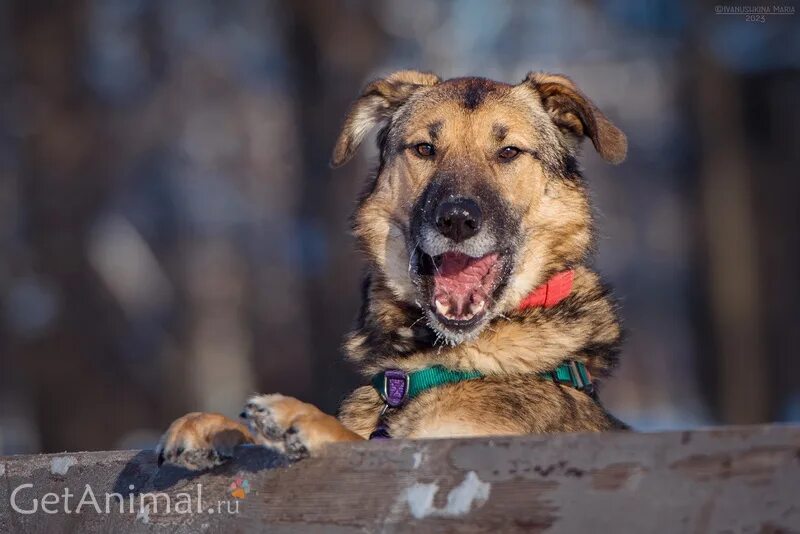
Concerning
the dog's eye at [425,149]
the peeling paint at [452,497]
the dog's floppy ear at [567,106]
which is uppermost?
the dog's floppy ear at [567,106]

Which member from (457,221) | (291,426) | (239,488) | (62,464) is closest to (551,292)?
(457,221)

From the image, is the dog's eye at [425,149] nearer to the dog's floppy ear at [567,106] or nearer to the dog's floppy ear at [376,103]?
the dog's floppy ear at [376,103]

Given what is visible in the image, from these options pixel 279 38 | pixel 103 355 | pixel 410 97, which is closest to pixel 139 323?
pixel 103 355

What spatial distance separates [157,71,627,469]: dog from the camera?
4207mm

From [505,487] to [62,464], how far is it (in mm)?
1506

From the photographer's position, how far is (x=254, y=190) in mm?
18359

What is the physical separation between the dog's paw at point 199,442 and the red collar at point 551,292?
1484mm

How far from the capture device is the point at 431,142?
5.00 metres

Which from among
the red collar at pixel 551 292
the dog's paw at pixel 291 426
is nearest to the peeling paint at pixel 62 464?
the dog's paw at pixel 291 426

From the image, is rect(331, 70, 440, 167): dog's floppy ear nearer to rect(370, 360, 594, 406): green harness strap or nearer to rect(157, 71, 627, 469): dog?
rect(157, 71, 627, 469): dog

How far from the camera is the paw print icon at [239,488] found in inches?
125

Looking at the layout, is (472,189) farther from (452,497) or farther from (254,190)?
(254,190)

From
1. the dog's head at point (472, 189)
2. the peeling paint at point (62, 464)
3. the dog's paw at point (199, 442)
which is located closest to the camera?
the dog's paw at point (199, 442)

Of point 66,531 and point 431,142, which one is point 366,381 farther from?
point 66,531
